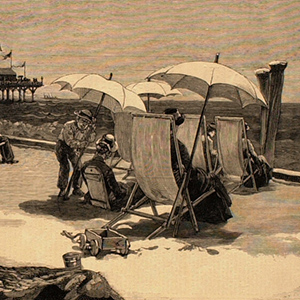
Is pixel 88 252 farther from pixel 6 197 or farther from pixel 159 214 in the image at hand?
pixel 6 197

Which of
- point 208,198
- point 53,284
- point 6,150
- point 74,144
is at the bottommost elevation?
point 53,284

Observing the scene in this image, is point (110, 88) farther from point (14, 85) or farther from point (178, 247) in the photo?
point (178, 247)

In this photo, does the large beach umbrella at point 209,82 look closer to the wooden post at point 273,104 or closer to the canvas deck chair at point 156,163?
the canvas deck chair at point 156,163

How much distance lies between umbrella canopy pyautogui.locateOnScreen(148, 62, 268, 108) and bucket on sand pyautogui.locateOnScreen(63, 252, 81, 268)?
185 centimetres

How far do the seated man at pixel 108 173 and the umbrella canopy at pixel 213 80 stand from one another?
0.88 metres

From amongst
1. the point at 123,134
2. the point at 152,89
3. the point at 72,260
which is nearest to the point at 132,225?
the point at 72,260

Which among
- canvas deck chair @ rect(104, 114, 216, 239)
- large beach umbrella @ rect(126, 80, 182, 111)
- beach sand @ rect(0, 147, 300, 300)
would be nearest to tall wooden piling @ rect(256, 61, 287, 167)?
beach sand @ rect(0, 147, 300, 300)

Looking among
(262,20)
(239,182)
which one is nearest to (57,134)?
(239,182)

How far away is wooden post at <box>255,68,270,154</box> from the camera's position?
18.0ft

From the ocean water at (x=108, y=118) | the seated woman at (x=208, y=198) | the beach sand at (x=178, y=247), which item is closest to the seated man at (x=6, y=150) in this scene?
the ocean water at (x=108, y=118)

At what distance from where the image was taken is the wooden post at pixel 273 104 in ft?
17.3

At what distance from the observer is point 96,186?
5.55m

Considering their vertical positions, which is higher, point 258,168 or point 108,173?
point 108,173

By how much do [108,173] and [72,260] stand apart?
124 cm
